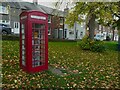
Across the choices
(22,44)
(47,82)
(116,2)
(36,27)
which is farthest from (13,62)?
(116,2)

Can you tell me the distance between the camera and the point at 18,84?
521 centimetres

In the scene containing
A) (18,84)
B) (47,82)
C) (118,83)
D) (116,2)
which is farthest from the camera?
(116,2)

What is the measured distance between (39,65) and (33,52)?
0.56m

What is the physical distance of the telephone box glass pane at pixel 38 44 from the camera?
251 inches

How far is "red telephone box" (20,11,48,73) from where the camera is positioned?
6.11 meters

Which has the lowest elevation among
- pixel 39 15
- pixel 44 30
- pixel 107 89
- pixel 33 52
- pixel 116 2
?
pixel 107 89

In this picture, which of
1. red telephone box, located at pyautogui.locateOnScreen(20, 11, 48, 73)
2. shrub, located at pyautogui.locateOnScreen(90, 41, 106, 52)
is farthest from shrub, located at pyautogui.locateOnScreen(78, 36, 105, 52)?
red telephone box, located at pyautogui.locateOnScreen(20, 11, 48, 73)

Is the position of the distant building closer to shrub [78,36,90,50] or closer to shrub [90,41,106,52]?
shrub [78,36,90,50]

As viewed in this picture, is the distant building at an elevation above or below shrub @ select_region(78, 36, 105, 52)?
above

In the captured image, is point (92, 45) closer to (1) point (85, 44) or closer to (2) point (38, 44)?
(1) point (85, 44)

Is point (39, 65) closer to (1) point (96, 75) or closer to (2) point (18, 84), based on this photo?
(2) point (18, 84)

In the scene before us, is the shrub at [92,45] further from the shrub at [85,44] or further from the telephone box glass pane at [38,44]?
the telephone box glass pane at [38,44]

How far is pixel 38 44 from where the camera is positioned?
257 inches

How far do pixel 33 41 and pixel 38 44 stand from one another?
0.80 feet
